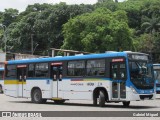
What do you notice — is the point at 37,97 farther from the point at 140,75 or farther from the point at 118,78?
the point at 140,75

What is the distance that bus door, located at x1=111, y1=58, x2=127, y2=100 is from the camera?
2022 centimetres

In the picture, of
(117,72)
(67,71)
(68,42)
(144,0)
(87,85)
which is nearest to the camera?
(117,72)

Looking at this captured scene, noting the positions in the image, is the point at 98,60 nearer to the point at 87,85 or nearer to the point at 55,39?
the point at 87,85

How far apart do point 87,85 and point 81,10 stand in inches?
2295

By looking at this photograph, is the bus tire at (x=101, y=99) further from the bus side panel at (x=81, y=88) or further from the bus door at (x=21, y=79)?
the bus door at (x=21, y=79)

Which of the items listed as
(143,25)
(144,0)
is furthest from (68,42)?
(144,0)

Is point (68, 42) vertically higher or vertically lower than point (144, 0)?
lower

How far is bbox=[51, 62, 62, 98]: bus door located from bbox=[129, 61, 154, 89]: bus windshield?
5447 millimetres

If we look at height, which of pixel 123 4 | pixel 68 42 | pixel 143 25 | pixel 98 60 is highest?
pixel 123 4

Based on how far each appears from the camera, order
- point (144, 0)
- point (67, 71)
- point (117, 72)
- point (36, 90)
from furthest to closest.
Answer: point (144, 0), point (36, 90), point (67, 71), point (117, 72)

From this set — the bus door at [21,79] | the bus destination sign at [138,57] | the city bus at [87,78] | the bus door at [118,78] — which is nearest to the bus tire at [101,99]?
the city bus at [87,78]

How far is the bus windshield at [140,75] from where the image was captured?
20.2 meters

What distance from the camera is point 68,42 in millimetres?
63750

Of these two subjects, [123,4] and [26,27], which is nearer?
[26,27]
